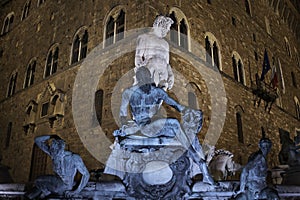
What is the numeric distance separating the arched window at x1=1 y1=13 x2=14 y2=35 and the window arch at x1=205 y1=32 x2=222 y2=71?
1299 cm

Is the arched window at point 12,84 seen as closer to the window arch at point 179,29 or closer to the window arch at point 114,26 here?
the window arch at point 114,26

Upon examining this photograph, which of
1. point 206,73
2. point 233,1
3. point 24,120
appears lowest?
point 24,120

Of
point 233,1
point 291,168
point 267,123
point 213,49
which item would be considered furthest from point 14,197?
point 233,1

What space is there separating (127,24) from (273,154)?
389 inches

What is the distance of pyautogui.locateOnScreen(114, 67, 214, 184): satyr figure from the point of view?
376 cm

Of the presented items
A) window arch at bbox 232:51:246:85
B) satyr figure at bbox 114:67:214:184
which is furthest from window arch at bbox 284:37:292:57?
satyr figure at bbox 114:67:214:184

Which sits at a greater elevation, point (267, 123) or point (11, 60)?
point (11, 60)

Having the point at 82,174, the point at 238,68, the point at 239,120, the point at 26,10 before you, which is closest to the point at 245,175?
the point at 82,174

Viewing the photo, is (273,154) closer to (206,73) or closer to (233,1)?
(206,73)

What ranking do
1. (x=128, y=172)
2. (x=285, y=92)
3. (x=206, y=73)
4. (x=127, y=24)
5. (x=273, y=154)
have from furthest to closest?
(x=285, y=92)
(x=273, y=154)
(x=206, y=73)
(x=127, y=24)
(x=128, y=172)

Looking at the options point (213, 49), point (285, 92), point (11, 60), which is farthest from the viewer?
point (285, 92)

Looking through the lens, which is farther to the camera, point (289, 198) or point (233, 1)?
point (233, 1)

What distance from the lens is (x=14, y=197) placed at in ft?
13.0

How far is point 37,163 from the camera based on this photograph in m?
12.1
